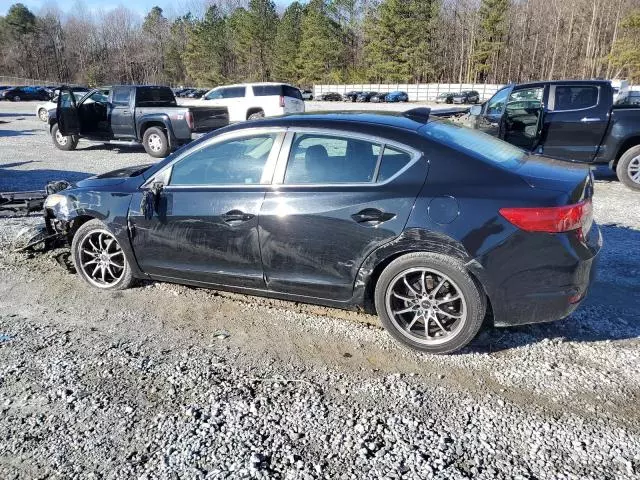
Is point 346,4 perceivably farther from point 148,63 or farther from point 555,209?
point 555,209

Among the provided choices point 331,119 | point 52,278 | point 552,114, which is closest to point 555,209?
point 331,119

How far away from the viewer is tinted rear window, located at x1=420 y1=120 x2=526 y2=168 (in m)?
3.34

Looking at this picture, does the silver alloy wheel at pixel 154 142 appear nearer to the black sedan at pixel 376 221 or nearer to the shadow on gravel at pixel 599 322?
the black sedan at pixel 376 221

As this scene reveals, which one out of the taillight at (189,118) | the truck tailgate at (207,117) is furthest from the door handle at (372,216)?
the truck tailgate at (207,117)

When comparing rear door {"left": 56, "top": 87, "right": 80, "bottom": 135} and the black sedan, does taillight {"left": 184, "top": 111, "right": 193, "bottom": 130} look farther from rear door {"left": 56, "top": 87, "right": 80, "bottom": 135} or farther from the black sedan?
the black sedan

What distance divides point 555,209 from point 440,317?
3.29 feet

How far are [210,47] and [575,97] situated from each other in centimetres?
8169

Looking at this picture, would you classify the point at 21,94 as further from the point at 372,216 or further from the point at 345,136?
the point at 372,216

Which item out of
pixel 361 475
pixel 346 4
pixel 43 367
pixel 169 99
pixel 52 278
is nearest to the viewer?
pixel 361 475

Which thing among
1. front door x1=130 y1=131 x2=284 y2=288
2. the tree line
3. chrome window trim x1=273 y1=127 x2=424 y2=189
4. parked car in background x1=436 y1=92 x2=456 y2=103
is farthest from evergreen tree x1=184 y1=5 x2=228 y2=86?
chrome window trim x1=273 y1=127 x2=424 y2=189

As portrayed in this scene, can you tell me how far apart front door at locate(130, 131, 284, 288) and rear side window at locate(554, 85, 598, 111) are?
22.6 feet

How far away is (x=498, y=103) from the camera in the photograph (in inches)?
378

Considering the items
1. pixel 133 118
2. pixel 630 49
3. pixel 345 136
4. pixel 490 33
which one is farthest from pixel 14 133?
pixel 490 33

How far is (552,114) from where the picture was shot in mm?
8617
